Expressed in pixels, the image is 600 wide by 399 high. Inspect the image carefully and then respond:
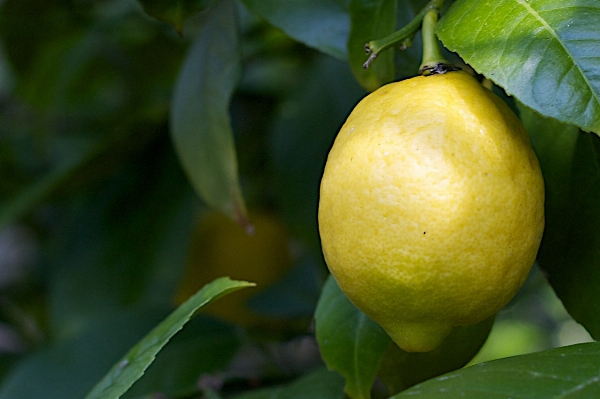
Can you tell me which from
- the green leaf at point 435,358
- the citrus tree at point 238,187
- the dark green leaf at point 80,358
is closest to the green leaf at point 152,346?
the citrus tree at point 238,187

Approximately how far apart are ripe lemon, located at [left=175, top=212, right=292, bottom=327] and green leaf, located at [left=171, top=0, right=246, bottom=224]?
30 cm

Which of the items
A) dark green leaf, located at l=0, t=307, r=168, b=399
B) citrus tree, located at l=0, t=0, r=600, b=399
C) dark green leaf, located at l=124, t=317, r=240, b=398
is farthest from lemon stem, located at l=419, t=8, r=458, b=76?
dark green leaf, located at l=0, t=307, r=168, b=399

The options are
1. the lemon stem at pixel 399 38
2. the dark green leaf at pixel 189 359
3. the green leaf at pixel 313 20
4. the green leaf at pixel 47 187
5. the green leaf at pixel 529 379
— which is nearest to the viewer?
the green leaf at pixel 529 379

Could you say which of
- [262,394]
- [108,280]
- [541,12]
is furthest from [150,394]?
[541,12]

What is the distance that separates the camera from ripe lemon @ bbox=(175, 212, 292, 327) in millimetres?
1054

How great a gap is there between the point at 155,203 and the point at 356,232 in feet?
2.56

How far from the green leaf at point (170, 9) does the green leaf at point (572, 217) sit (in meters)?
0.35

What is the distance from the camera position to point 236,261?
1.05 m

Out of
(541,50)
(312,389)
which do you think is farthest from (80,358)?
(541,50)

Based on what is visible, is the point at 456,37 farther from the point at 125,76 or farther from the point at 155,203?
the point at 125,76

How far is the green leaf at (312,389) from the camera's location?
0.62 metres

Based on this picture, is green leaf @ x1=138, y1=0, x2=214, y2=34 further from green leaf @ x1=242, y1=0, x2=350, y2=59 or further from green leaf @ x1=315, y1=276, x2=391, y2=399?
green leaf @ x1=315, y1=276, x2=391, y2=399

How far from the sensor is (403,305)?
0.38 m

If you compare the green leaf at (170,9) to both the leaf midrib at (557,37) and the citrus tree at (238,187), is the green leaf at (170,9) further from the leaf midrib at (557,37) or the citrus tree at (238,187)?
the leaf midrib at (557,37)
